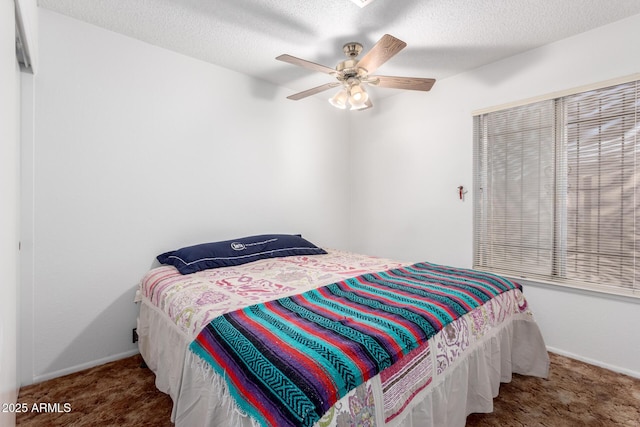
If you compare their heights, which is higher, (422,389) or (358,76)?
(358,76)

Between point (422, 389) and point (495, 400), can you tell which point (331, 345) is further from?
point (495, 400)

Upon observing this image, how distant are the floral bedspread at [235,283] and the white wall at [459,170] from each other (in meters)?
1.03

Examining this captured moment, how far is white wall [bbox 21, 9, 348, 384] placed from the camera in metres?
2.05

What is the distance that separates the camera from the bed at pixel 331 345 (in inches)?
38.4

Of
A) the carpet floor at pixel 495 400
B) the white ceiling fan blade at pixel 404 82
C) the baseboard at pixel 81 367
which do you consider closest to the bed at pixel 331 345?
the carpet floor at pixel 495 400

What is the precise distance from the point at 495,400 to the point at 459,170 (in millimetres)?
2042

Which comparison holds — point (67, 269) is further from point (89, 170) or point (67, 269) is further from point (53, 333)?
point (89, 170)

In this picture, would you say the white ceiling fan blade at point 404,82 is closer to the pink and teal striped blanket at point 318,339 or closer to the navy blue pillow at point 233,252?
the pink and teal striped blanket at point 318,339

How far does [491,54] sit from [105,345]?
401 cm

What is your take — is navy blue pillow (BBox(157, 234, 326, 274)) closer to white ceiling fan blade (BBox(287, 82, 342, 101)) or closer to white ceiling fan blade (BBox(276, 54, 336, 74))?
white ceiling fan blade (BBox(287, 82, 342, 101))

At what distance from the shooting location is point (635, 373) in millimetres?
2113

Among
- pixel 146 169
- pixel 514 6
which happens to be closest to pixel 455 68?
pixel 514 6

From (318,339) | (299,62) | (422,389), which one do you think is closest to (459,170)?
(299,62)

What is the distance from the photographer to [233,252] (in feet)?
8.38
